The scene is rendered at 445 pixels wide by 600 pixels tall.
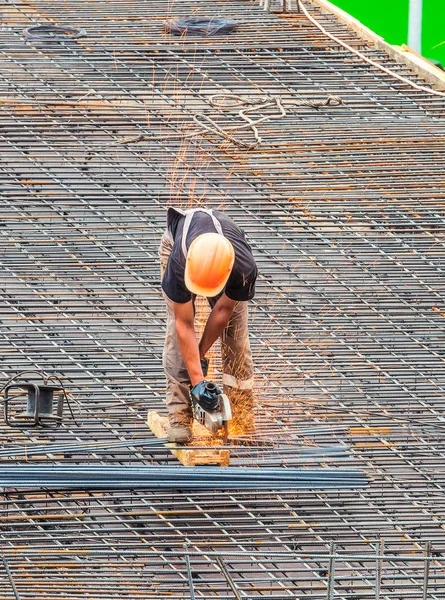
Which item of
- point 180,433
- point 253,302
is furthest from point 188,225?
point 253,302

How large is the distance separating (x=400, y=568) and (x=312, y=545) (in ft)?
1.82

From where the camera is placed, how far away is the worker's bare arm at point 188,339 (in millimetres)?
6527

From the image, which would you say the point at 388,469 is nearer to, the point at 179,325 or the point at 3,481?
the point at 179,325

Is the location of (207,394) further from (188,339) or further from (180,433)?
(180,433)

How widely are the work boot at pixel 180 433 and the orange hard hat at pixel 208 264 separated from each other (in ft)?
3.24

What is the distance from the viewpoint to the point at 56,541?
6523mm

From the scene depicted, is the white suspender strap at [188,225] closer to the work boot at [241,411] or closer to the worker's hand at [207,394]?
the worker's hand at [207,394]

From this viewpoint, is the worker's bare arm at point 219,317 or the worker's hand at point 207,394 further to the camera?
the worker's bare arm at point 219,317

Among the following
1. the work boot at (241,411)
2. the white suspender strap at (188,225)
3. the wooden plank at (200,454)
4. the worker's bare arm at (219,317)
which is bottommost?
the wooden plank at (200,454)

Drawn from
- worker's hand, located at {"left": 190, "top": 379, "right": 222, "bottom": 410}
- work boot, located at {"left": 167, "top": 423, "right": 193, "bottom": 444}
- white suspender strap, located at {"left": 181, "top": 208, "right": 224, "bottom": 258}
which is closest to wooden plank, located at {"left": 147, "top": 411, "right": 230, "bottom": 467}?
work boot, located at {"left": 167, "top": 423, "right": 193, "bottom": 444}

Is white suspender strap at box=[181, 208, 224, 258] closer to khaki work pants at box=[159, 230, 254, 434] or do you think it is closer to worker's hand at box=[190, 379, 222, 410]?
khaki work pants at box=[159, 230, 254, 434]

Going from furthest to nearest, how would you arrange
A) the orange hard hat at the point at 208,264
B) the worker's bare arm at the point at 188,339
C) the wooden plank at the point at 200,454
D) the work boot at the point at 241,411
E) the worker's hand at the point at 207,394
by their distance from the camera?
the work boot at the point at 241,411 → the wooden plank at the point at 200,454 → the worker's bare arm at the point at 188,339 → the worker's hand at the point at 207,394 → the orange hard hat at the point at 208,264

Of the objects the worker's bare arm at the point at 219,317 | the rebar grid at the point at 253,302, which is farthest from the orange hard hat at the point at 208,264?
the rebar grid at the point at 253,302

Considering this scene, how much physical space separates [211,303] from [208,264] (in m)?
0.83
